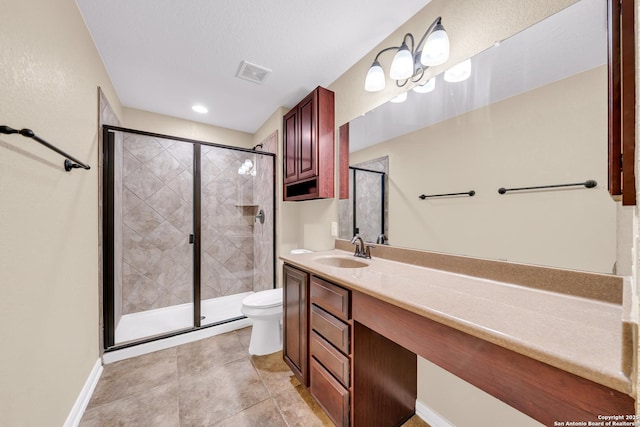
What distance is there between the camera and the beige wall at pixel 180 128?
101 inches

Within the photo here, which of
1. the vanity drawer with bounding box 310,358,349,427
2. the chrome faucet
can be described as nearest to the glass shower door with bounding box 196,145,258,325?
the vanity drawer with bounding box 310,358,349,427

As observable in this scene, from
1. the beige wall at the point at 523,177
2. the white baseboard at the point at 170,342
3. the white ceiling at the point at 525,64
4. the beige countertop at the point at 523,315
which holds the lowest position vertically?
the white baseboard at the point at 170,342

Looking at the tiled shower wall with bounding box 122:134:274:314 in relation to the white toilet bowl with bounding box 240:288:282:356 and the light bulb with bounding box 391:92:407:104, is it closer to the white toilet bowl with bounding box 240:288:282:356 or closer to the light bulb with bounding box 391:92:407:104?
the white toilet bowl with bounding box 240:288:282:356

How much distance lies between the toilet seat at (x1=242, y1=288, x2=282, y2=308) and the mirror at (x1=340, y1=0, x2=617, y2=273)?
1.23 meters

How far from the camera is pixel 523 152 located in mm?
935

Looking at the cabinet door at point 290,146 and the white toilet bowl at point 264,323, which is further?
the cabinet door at point 290,146

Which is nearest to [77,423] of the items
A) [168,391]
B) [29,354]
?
[168,391]

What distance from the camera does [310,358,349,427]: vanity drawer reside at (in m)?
1.11

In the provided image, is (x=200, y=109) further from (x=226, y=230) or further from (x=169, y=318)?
(x=169, y=318)

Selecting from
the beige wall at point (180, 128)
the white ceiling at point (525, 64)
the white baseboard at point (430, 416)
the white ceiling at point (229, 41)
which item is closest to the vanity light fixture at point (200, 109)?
the white ceiling at point (229, 41)

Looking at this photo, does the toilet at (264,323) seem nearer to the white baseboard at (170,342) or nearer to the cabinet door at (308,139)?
the white baseboard at (170,342)

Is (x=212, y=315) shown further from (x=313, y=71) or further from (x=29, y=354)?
(x=313, y=71)

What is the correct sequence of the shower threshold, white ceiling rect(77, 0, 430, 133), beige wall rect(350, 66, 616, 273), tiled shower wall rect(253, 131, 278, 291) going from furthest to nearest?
tiled shower wall rect(253, 131, 278, 291) < the shower threshold < white ceiling rect(77, 0, 430, 133) < beige wall rect(350, 66, 616, 273)

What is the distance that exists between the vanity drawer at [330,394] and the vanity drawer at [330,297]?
1.20 feet
